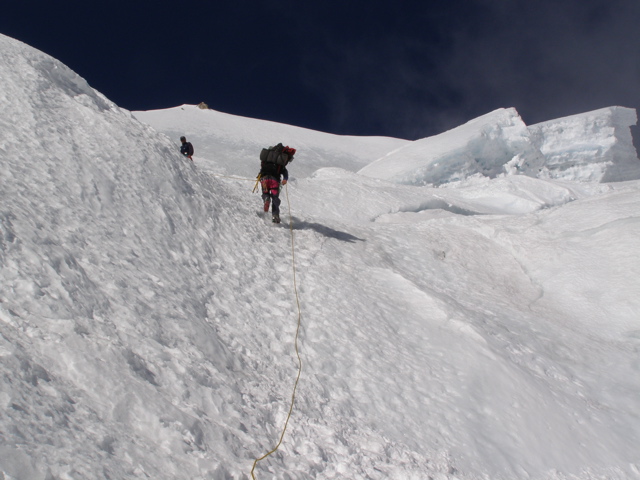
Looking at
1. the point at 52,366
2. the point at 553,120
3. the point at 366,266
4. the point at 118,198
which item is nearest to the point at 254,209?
the point at 366,266

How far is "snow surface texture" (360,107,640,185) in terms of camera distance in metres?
20.5

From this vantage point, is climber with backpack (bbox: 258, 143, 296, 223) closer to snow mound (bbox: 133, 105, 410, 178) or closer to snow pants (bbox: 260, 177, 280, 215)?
snow pants (bbox: 260, 177, 280, 215)

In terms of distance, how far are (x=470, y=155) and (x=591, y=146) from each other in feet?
23.6

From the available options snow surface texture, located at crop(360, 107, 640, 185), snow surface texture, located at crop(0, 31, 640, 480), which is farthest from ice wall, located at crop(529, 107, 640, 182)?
snow surface texture, located at crop(0, 31, 640, 480)

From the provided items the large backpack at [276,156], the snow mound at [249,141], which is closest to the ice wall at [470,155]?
the snow mound at [249,141]

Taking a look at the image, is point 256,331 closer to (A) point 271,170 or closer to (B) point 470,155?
(A) point 271,170

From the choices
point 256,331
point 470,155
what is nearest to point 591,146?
point 470,155

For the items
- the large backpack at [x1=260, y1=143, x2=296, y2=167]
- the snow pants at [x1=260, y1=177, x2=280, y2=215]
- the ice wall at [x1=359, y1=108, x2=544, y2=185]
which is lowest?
the snow pants at [x1=260, y1=177, x2=280, y2=215]

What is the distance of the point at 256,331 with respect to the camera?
15.1ft

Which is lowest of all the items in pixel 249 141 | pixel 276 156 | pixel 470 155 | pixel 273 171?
pixel 273 171

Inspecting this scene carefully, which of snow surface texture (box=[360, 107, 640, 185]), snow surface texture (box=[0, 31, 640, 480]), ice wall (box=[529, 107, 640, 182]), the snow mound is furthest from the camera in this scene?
ice wall (box=[529, 107, 640, 182])

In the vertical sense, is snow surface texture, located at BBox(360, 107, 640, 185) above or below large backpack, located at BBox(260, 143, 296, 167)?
above

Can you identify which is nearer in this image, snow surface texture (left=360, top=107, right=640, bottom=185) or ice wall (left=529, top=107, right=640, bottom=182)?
snow surface texture (left=360, top=107, right=640, bottom=185)

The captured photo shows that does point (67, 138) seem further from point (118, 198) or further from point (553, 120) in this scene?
point (553, 120)
